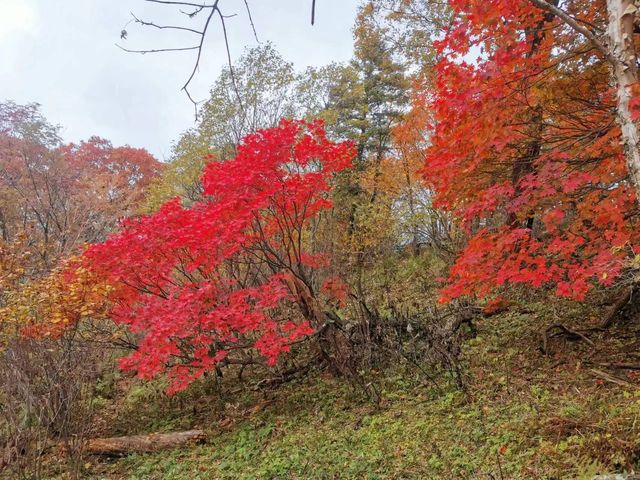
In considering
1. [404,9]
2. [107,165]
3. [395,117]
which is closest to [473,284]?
[404,9]

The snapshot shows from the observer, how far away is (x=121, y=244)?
20.9ft

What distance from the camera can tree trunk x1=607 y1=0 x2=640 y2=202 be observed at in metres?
2.45

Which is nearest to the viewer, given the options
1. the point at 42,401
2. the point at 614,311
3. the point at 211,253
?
the point at 42,401

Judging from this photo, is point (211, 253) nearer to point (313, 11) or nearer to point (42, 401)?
point (42, 401)

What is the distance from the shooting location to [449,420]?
473 centimetres

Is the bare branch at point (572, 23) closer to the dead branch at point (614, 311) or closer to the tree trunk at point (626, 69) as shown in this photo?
the tree trunk at point (626, 69)

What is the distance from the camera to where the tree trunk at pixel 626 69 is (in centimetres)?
245

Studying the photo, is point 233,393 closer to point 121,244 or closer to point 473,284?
point 121,244

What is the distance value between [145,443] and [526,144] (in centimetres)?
675

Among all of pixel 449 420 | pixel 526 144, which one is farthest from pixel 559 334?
pixel 526 144

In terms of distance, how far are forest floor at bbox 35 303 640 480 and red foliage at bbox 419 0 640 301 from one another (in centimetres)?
118

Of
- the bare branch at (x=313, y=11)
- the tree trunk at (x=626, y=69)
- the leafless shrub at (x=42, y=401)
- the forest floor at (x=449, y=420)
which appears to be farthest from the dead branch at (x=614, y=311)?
the leafless shrub at (x=42, y=401)

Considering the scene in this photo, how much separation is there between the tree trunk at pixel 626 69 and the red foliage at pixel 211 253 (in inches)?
166

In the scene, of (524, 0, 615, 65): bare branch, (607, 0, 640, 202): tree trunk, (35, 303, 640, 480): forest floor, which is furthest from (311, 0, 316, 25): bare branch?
(35, 303, 640, 480): forest floor
